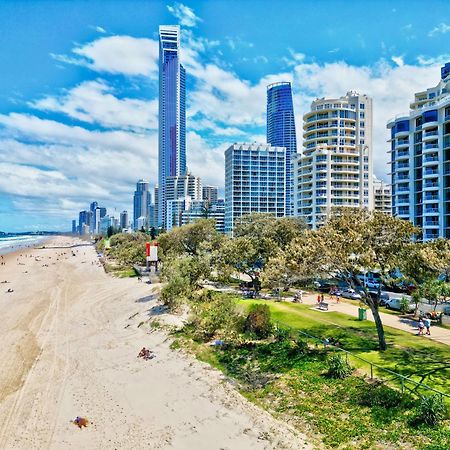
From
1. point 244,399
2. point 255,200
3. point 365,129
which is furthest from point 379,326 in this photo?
point 255,200

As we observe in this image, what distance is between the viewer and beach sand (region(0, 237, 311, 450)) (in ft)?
51.6

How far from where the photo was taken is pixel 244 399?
61.8ft

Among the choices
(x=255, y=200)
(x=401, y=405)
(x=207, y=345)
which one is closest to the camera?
(x=401, y=405)

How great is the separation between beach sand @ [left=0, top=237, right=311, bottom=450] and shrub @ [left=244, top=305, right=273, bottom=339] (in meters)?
5.94

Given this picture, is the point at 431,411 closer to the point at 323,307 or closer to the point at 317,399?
the point at 317,399

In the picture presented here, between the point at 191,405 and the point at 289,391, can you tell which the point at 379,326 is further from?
the point at 191,405

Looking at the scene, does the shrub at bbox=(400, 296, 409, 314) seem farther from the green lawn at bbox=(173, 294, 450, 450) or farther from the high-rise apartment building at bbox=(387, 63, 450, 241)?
the high-rise apartment building at bbox=(387, 63, 450, 241)

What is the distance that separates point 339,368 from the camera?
19.9m

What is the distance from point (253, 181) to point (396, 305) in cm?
12597

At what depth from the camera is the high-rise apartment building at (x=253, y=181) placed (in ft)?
516

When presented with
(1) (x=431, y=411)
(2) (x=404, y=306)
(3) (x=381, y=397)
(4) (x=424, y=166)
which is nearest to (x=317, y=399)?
(3) (x=381, y=397)

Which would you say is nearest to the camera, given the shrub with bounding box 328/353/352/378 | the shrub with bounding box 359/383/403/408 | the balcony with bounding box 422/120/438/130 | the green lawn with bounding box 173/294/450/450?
the green lawn with bounding box 173/294/450/450

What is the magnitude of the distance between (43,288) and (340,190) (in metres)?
62.1

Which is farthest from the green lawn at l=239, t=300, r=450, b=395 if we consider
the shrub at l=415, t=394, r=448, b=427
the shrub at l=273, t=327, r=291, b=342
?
the shrub at l=415, t=394, r=448, b=427
